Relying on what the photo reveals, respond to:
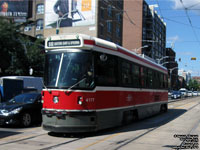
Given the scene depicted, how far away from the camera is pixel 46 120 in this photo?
9.18m

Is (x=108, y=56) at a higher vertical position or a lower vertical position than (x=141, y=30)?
lower

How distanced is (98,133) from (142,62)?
4.91 meters

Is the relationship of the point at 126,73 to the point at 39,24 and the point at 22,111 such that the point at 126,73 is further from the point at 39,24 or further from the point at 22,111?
the point at 39,24

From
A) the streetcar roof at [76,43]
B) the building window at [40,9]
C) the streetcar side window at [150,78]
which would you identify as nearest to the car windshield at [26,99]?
the streetcar roof at [76,43]

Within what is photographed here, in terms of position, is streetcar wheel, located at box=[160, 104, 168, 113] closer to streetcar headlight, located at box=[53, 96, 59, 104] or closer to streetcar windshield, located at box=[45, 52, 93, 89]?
streetcar windshield, located at box=[45, 52, 93, 89]

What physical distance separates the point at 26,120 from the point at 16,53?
19294 millimetres

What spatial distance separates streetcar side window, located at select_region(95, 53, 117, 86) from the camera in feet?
30.5

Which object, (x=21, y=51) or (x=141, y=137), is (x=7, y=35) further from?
(x=141, y=137)

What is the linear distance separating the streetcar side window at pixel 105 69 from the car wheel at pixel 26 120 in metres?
3.84

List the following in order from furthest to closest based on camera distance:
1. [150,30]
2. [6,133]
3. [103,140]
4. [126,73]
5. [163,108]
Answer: [150,30] < [163,108] < [126,73] < [6,133] < [103,140]

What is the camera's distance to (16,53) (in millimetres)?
29453

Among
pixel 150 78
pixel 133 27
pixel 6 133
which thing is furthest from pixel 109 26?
pixel 6 133

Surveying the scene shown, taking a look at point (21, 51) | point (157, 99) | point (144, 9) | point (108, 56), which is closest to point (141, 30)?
point (144, 9)

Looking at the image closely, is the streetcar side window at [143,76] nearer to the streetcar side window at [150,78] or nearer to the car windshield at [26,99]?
the streetcar side window at [150,78]
